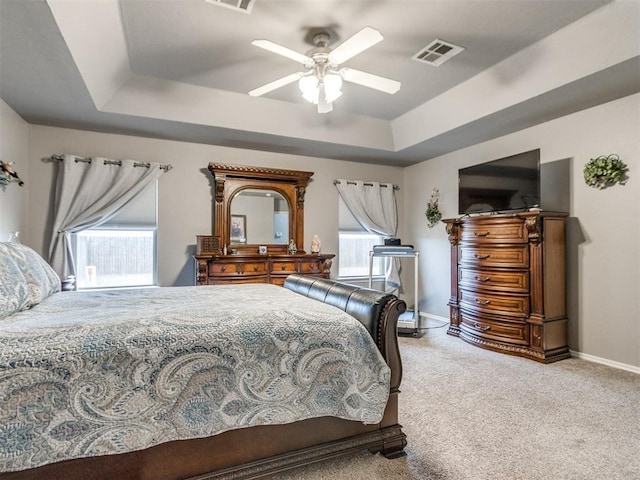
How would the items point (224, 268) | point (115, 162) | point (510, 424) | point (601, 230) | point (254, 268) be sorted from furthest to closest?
point (254, 268) < point (224, 268) < point (115, 162) < point (601, 230) < point (510, 424)

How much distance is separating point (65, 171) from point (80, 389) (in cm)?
343

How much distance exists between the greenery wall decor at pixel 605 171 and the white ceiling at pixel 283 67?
1.81ft

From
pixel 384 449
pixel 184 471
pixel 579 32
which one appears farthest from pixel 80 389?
pixel 579 32

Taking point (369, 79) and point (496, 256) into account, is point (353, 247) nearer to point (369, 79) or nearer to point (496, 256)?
point (496, 256)

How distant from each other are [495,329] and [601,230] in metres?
1.39

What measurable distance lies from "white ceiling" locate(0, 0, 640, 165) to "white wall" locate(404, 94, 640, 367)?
0.73 ft

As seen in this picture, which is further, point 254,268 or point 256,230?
point 256,230

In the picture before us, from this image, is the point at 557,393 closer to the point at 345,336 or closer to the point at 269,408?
the point at 345,336

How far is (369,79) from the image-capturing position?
107 inches

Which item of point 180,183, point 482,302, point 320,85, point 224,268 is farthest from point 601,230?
point 180,183

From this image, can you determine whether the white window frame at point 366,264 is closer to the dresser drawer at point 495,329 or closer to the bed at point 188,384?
the dresser drawer at point 495,329

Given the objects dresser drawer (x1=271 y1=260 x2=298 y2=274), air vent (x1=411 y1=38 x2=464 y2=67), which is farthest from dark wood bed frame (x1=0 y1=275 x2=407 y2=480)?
dresser drawer (x1=271 y1=260 x2=298 y2=274)

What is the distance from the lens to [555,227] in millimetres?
3475

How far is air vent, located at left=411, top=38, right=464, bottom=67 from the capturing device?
2.89 m
